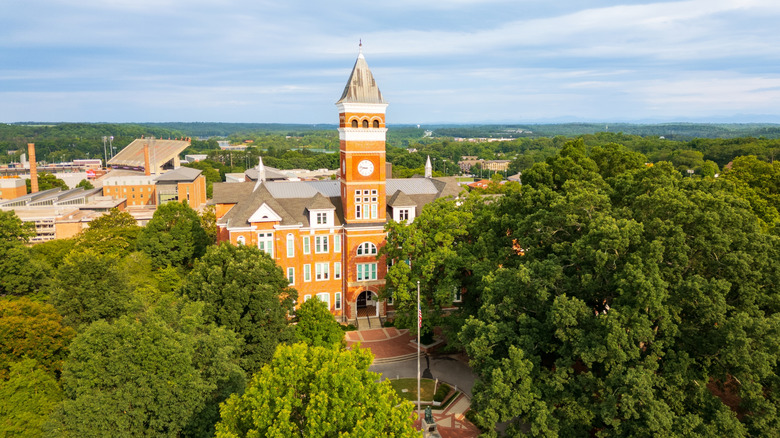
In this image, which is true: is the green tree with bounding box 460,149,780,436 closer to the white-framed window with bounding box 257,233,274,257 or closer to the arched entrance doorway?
the arched entrance doorway

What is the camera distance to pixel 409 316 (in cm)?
4450

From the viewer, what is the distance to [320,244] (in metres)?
52.8

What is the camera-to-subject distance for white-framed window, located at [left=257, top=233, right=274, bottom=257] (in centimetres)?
5144

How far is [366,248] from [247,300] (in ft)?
56.2

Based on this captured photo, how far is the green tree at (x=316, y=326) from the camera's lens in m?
40.0

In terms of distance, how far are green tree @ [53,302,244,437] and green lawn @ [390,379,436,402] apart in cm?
1406

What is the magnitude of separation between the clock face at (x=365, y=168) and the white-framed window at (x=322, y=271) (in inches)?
391

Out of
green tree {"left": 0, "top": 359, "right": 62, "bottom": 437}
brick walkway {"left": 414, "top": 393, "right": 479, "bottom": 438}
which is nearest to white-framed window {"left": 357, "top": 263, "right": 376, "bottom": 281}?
brick walkway {"left": 414, "top": 393, "right": 479, "bottom": 438}

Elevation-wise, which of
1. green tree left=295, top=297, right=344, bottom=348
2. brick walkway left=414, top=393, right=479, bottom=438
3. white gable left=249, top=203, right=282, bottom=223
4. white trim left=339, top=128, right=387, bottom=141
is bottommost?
brick walkway left=414, top=393, right=479, bottom=438

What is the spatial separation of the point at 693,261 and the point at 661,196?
417cm

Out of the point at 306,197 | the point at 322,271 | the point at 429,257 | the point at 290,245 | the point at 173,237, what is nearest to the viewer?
the point at 429,257

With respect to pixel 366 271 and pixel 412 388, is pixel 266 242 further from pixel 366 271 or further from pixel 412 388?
pixel 412 388

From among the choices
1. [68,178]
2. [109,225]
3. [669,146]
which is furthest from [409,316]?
[669,146]

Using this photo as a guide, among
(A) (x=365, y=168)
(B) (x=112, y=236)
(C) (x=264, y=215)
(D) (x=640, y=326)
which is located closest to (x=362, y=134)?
(A) (x=365, y=168)
